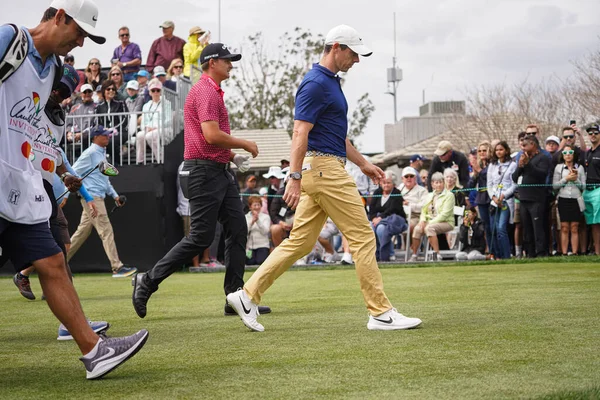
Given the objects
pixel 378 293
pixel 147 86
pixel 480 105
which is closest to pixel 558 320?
pixel 378 293

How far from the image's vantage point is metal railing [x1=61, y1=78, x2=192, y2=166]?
733 inches

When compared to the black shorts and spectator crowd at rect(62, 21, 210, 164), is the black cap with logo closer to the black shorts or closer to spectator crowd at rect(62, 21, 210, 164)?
the black shorts

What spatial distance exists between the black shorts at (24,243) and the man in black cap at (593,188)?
12303 mm

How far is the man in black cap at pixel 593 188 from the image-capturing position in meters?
15.8

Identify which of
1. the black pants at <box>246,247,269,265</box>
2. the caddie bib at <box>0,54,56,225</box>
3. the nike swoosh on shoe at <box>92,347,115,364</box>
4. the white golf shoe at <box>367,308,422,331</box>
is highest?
the caddie bib at <box>0,54,56,225</box>

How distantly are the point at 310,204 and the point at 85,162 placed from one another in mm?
7928

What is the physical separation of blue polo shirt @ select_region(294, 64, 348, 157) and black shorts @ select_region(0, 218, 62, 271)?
8.86 feet

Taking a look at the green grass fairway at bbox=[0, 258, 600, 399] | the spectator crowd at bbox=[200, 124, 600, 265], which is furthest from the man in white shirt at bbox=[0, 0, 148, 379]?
the spectator crowd at bbox=[200, 124, 600, 265]

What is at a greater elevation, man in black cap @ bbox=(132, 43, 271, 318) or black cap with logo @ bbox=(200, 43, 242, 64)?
black cap with logo @ bbox=(200, 43, 242, 64)

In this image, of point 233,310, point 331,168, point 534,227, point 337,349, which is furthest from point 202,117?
point 534,227

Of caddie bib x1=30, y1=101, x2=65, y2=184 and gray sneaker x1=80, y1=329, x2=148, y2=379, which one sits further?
caddie bib x1=30, y1=101, x2=65, y2=184

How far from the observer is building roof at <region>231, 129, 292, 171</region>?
120ft

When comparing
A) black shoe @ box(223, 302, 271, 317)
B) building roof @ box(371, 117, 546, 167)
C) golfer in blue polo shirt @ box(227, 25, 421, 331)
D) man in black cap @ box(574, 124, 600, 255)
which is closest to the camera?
golfer in blue polo shirt @ box(227, 25, 421, 331)

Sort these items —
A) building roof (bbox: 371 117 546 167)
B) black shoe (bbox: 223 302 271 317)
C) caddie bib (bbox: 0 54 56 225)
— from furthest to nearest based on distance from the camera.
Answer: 1. building roof (bbox: 371 117 546 167)
2. black shoe (bbox: 223 302 271 317)
3. caddie bib (bbox: 0 54 56 225)
